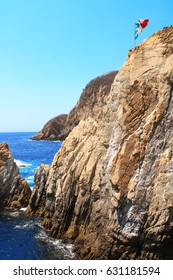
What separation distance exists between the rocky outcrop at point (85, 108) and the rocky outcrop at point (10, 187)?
11010 cm

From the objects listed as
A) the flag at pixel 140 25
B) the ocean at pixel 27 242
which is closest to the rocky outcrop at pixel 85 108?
the ocean at pixel 27 242

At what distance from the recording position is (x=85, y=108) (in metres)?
168

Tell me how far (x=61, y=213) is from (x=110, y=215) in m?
8.48

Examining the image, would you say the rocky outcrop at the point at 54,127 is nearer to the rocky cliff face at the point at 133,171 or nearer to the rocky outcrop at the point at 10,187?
the rocky outcrop at the point at 10,187

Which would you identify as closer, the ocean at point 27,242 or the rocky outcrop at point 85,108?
the ocean at point 27,242

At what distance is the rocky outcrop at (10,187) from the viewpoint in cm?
4422

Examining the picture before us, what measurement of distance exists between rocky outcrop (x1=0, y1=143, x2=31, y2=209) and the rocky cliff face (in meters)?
14.1

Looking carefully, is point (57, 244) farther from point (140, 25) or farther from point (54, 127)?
point (54, 127)

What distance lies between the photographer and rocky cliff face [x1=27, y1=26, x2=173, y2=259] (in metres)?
24.1

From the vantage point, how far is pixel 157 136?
24.5 metres

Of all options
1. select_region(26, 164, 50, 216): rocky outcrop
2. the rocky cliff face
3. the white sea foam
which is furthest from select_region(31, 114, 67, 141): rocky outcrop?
the rocky cliff face

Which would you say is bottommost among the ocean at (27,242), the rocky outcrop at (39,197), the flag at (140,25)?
the ocean at (27,242)

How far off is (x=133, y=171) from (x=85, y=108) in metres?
144
